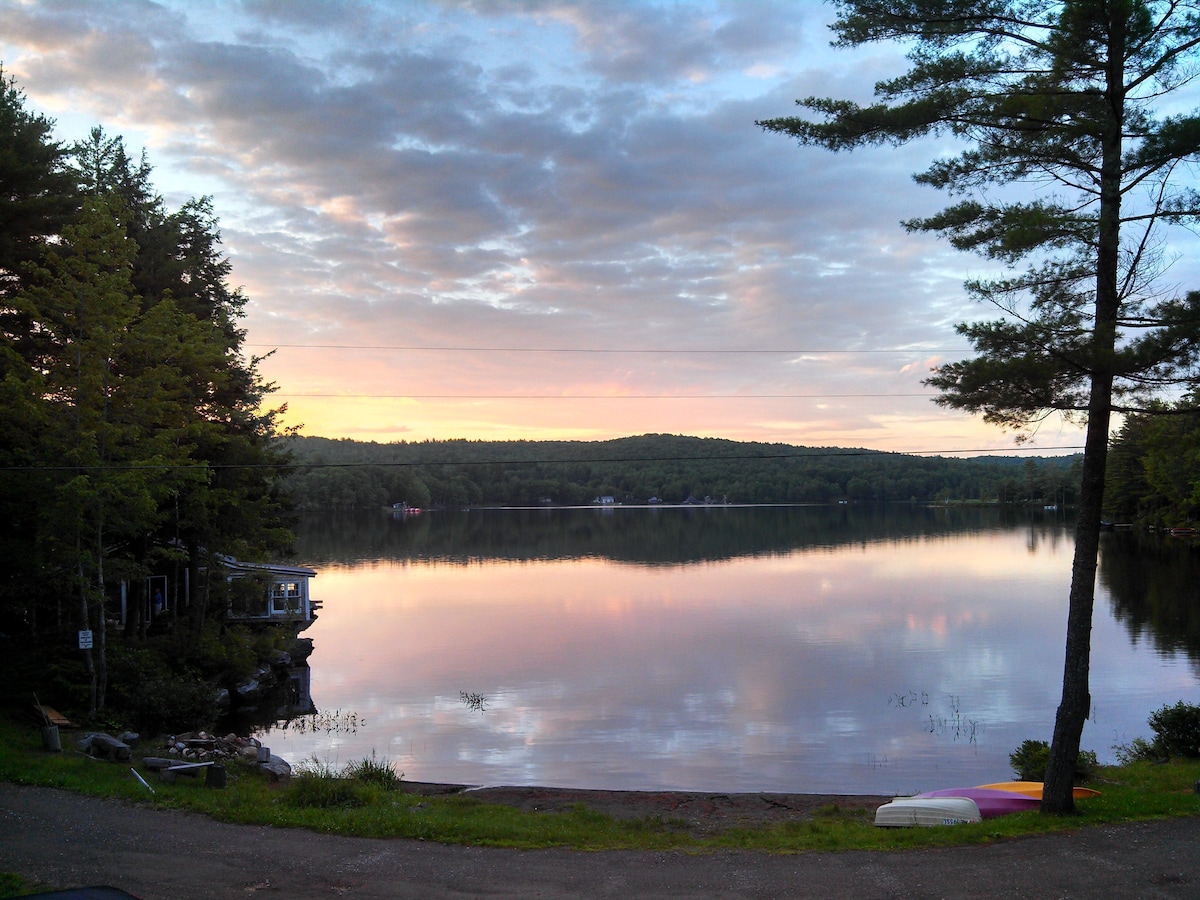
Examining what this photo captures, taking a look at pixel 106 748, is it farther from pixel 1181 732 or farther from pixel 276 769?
pixel 1181 732

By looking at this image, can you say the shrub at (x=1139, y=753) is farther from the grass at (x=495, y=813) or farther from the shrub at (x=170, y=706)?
the shrub at (x=170, y=706)

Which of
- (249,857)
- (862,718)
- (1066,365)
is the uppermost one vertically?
(1066,365)

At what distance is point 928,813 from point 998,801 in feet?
4.75

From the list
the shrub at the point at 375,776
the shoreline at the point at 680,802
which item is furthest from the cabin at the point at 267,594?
the shoreline at the point at 680,802

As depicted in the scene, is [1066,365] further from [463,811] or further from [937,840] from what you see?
[463,811]

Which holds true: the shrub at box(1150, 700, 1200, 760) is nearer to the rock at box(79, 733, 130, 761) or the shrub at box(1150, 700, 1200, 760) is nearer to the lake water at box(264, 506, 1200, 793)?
the lake water at box(264, 506, 1200, 793)

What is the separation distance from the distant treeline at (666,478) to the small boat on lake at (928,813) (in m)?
98.1

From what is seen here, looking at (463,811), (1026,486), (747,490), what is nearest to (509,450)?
(747,490)

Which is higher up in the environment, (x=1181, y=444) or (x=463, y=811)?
(x=1181, y=444)

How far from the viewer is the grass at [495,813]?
9562mm

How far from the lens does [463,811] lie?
40.8 ft

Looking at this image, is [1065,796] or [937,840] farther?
[1065,796]

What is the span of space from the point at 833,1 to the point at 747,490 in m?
120

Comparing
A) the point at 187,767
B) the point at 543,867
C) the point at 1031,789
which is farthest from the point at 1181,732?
the point at 187,767
